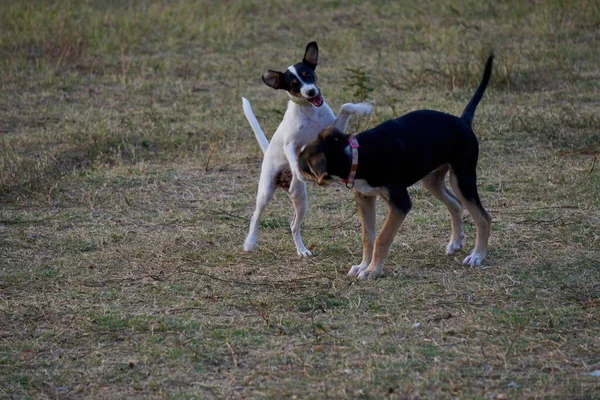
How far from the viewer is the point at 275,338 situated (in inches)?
191

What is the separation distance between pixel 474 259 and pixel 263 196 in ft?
4.88

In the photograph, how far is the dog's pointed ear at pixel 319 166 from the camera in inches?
211

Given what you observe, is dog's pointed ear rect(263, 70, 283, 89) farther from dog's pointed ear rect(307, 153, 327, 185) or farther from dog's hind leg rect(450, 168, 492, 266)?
dog's hind leg rect(450, 168, 492, 266)

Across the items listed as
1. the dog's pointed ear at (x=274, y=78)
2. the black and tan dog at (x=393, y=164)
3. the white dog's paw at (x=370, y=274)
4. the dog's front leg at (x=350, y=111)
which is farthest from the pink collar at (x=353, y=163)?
the dog's pointed ear at (x=274, y=78)

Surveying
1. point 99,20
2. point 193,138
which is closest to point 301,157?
point 193,138

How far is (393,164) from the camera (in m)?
5.58

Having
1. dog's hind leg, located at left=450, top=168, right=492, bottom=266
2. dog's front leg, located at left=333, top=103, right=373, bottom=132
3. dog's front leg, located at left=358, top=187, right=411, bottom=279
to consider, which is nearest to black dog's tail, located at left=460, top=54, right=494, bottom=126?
dog's hind leg, located at left=450, top=168, right=492, bottom=266

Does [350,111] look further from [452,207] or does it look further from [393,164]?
[452,207]

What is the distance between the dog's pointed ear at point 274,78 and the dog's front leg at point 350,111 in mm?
459

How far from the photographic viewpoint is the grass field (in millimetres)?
4508

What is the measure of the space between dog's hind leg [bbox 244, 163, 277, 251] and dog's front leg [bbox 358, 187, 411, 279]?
96 cm

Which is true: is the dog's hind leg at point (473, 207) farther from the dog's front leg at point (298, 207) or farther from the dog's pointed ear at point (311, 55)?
the dog's pointed ear at point (311, 55)

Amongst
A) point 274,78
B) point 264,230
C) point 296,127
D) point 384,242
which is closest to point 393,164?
point 384,242

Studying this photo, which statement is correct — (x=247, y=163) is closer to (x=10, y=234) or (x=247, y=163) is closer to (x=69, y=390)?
(x=10, y=234)
